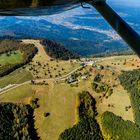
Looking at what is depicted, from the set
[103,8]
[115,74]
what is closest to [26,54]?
[115,74]

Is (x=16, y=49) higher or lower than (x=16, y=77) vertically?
lower

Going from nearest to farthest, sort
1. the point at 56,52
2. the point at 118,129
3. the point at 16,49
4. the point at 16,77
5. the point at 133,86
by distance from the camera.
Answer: the point at 118,129 < the point at 133,86 < the point at 16,77 < the point at 16,49 < the point at 56,52

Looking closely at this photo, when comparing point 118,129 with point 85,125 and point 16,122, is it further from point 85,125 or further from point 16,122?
point 16,122

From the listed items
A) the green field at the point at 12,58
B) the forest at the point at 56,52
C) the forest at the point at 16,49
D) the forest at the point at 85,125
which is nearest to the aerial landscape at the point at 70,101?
the forest at the point at 85,125

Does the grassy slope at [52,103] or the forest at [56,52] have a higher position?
the grassy slope at [52,103]

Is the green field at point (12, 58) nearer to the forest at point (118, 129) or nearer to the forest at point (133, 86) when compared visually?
the forest at point (133, 86)

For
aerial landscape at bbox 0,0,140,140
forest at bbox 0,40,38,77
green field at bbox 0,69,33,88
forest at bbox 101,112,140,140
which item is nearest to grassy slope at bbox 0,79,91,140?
aerial landscape at bbox 0,0,140,140

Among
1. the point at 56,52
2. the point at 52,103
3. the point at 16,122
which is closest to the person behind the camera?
the point at 16,122

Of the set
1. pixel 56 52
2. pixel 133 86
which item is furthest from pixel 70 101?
pixel 56 52
